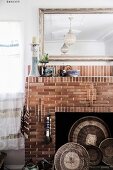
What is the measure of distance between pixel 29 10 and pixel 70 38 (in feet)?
2.24

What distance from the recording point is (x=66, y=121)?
4.02 m

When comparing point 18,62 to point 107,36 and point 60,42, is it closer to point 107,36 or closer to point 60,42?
point 60,42

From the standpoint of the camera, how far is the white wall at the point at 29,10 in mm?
3912

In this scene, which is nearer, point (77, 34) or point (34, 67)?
point (34, 67)

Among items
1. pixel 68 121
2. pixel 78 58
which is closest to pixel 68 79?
pixel 78 58

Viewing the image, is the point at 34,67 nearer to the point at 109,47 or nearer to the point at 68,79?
the point at 68,79

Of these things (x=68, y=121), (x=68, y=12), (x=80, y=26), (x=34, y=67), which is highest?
(x=68, y=12)

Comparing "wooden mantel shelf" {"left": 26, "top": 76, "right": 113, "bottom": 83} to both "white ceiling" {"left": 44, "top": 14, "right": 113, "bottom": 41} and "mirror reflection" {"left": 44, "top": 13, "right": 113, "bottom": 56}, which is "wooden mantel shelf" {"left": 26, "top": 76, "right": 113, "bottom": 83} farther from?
"white ceiling" {"left": 44, "top": 14, "right": 113, "bottom": 41}

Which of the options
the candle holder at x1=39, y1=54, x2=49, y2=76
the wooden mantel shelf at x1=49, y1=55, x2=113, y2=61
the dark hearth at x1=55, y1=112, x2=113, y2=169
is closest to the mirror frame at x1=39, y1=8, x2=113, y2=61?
the wooden mantel shelf at x1=49, y1=55, x2=113, y2=61

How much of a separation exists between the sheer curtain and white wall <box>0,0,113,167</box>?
0.28ft

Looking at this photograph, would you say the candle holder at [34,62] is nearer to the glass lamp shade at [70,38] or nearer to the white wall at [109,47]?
the glass lamp shade at [70,38]

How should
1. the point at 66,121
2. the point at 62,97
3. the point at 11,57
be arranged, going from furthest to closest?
the point at 66,121 < the point at 11,57 < the point at 62,97

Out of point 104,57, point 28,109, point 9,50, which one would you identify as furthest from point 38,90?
point 104,57

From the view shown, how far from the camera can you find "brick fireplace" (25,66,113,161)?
146 inches
